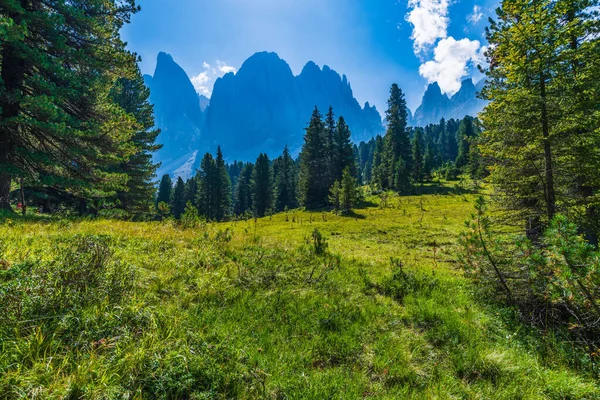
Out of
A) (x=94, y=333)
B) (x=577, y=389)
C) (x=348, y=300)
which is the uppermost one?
(x=94, y=333)

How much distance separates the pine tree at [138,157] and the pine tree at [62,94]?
1195cm

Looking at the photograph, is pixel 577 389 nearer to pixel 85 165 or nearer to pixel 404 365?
pixel 404 365

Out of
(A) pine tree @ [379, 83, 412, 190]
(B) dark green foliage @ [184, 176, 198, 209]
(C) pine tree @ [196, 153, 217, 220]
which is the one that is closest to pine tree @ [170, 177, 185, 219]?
(B) dark green foliage @ [184, 176, 198, 209]

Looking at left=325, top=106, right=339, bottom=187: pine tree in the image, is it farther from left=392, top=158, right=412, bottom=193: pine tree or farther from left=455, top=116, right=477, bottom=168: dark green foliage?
left=455, top=116, right=477, bottom=168: dark green foliage

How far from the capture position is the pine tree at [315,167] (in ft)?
154

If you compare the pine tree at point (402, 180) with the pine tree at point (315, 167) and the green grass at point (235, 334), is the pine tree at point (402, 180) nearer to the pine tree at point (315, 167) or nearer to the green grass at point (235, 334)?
the pine tree at point (315, 167)

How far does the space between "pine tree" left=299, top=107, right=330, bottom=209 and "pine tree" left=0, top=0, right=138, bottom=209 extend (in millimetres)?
36087

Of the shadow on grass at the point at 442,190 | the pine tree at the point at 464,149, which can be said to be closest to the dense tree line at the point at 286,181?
the shadow on grass at the point at 442,190

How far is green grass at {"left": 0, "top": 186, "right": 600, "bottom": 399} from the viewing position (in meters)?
2.55

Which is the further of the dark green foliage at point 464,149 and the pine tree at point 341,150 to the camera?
the dark green foliage at point 464,149

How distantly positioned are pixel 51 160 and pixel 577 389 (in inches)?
626

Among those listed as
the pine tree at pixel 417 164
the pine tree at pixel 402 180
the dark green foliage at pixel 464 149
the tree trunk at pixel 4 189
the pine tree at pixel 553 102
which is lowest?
the tree trunk at pixel 4 189

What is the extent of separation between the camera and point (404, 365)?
11.8 feet

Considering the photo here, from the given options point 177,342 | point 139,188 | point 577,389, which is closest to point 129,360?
point 177,342
